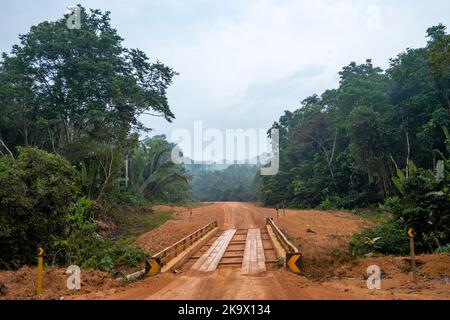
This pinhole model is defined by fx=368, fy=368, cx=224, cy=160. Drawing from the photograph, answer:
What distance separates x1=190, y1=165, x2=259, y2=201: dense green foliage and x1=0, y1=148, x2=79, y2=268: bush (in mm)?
54535

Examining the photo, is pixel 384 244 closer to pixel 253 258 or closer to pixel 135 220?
pixel 253 258

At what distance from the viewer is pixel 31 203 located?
10.8 meters

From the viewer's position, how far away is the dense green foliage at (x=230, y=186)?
73.6m

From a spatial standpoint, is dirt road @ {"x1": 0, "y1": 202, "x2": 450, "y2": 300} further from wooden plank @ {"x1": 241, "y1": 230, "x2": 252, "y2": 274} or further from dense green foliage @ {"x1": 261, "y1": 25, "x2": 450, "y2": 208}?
→ dense green foliage @ {"x1": 261, "y1": 25, "x2": 450, "y2": 208}

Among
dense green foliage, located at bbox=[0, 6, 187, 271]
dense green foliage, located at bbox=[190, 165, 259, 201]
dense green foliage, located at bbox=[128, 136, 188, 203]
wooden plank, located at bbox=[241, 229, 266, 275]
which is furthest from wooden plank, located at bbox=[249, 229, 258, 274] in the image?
dense green foliage, located at bbox=[190, 165, 259, 201]

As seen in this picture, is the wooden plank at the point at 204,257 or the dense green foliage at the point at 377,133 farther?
the dense green foliage at the point at 377,133

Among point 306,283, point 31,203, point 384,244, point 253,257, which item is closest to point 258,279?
point 306,283

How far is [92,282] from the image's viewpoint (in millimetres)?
7926

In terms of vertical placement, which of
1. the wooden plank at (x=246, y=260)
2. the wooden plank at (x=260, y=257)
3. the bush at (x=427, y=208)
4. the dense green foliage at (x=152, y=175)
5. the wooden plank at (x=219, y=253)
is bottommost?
the wooden plank at (x=219, y=253)

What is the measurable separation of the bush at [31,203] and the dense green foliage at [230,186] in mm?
54535

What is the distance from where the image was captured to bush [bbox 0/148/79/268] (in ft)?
Result: 34.3

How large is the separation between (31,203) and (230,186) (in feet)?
224

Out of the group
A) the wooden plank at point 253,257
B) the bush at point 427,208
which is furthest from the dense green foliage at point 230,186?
the bush at point 427,208

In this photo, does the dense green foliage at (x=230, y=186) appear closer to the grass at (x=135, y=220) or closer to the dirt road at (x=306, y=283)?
the grass at (x=135, y=220)
